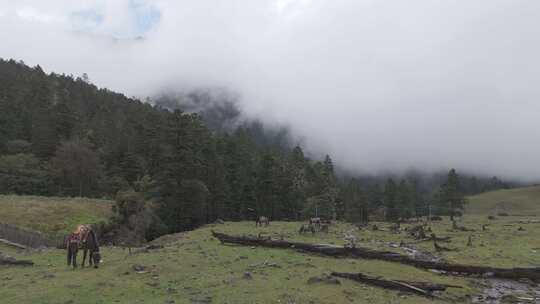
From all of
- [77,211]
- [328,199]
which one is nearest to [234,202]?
[328,199]

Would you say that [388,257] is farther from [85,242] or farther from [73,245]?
[73,245]

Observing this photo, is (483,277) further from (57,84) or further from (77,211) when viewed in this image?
(57,84)

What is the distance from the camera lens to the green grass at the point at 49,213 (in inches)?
2099

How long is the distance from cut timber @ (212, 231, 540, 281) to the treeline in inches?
811

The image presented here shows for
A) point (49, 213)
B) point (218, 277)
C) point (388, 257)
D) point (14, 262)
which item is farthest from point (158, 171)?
point (218, 277)

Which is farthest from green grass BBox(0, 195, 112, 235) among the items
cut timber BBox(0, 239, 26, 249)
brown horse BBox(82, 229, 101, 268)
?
brown horse BBox(82, 229, 101, 268)

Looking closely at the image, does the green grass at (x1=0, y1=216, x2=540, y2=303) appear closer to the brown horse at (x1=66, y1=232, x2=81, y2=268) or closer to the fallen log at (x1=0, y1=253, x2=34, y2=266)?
the brown horse at (x1=66, y1=232, x2=81, y2=268)

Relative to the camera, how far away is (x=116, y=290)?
2123 centimetres

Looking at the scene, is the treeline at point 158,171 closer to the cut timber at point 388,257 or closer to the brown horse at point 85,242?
the cut timber at point 388,257

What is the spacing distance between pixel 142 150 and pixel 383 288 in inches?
3195

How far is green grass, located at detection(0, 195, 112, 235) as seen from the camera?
5331cm

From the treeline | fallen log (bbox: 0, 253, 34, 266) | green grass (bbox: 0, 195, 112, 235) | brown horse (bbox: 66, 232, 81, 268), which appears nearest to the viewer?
brown horse (bbox: 66, 232, 81, 268)

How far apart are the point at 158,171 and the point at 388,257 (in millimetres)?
53099

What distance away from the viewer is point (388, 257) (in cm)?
3039
